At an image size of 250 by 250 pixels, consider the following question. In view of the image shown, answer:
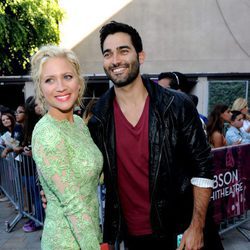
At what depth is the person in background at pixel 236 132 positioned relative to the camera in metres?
5.47

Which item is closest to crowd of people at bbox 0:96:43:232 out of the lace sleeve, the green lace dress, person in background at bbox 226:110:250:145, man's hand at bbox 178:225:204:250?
the green lace dress

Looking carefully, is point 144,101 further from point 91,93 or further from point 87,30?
point 87,30

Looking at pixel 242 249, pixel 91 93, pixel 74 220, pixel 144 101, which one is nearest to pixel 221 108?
pixel 242 249

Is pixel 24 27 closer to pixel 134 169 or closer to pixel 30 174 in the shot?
pixel 30 174

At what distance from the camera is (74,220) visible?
166 centimetres

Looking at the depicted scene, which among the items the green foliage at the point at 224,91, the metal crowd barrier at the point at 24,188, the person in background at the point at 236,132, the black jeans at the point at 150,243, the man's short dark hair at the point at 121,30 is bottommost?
the metal crowd barrier at the point at 24,188

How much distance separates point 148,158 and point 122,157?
186 millimetres

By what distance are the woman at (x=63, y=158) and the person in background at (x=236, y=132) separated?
13.4 ft

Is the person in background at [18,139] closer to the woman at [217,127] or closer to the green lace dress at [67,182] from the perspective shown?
the woman at [217,127]

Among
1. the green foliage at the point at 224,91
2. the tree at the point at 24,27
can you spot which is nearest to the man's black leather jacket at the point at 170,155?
the tree at the point at 24,27

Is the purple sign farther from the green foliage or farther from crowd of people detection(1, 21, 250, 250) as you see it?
the green foliage

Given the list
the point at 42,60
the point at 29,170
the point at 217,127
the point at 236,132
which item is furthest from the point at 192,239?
the point at 236,132

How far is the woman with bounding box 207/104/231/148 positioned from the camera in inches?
173

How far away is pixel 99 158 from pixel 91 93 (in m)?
11.4
